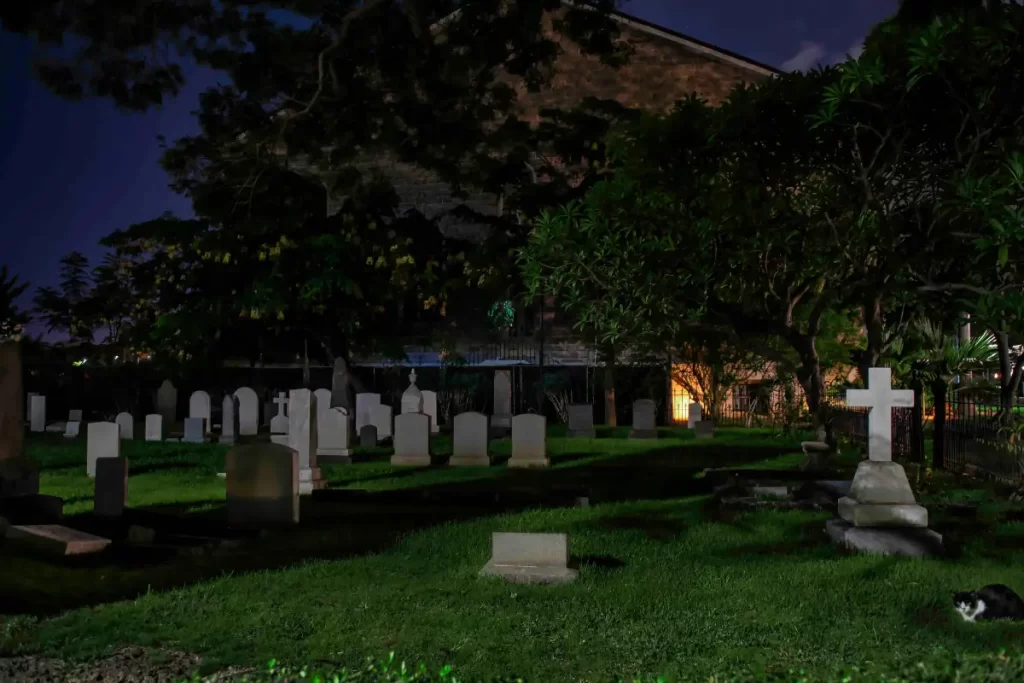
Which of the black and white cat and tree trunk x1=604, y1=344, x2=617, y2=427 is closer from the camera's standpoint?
the black and white cat

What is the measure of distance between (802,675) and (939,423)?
12.0 m

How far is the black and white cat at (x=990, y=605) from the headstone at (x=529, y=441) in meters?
12.0

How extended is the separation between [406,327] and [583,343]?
620 cm

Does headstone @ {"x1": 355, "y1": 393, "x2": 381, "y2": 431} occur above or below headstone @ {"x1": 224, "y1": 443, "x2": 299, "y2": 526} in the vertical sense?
above

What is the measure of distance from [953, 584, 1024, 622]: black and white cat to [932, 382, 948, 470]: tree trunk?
9307 mm

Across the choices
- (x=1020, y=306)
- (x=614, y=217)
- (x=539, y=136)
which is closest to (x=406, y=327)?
(x=539, y=136)

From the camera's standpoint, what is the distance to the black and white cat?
6.71 meters

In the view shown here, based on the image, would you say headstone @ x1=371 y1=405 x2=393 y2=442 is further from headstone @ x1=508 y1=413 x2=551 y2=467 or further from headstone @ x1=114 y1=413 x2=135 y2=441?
headstone @ x1=508 y1=413 x2=551 y2=467

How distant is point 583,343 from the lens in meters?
31.8

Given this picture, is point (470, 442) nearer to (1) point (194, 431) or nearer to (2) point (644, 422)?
(2) point (644, 422)

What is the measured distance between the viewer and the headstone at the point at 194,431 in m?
23.3

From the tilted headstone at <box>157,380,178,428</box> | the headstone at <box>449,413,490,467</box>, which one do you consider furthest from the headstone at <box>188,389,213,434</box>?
the headstone at <box>449,413,490,467</box>

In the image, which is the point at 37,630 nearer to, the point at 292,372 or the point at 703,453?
the point at 703,453

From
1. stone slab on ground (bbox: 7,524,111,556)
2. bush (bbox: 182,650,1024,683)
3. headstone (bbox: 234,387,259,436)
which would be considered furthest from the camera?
headstone (bbox: 234,387,259,436)
